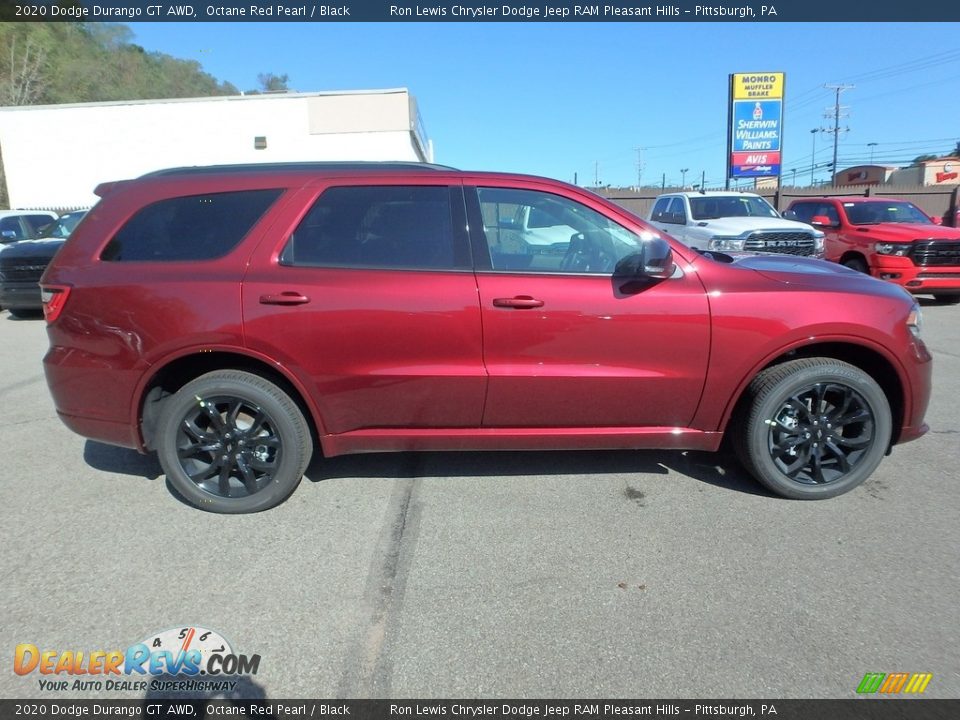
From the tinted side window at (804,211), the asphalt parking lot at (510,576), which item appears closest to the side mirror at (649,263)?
the asphalt parking lot at (510,576)

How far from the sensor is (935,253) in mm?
10250

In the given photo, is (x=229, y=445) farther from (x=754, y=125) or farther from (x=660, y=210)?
A: (x=754, y=125)

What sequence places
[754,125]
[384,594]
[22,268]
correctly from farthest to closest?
[754,125], [22,268], [384,594]

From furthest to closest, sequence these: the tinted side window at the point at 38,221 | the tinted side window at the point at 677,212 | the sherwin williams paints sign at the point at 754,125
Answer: the sherwin williams paints sign at the point at 754,125 → the tinted side window at the point at 38,221 → the tinted side window at the point at 677,212

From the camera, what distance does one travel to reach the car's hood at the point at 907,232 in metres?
10.2

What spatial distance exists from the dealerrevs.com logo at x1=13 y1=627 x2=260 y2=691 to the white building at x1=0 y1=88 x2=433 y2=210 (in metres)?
25.4

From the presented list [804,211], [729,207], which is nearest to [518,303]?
[729,207]

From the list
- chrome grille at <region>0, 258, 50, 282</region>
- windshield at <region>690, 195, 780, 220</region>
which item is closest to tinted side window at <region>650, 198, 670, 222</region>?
windshield at <region>690, 195, 780, 220</region>

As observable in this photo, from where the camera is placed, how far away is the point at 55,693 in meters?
2.29

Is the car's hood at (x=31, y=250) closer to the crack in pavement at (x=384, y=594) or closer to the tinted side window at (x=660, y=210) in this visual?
the crack in pavement at (x=384, y=594)

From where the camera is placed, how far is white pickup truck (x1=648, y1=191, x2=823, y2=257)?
10266 millimetres

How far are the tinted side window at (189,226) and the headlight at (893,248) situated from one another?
10302 millimetres

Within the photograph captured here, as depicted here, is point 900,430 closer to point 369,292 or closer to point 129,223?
point 369,292

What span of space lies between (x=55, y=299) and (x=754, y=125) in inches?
927
